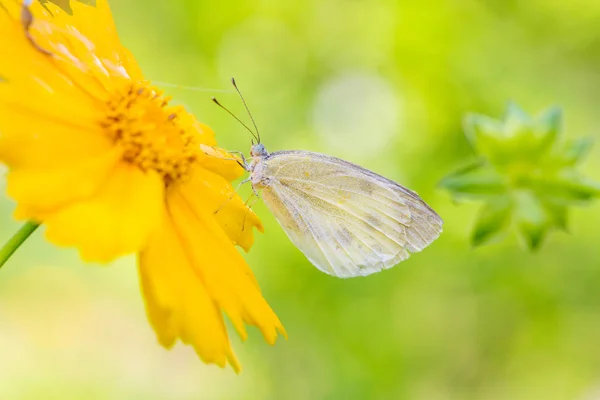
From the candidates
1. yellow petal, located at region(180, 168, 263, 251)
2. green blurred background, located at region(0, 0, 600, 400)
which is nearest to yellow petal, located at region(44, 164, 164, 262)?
yellow petal, located at region(180, 168, 263, 251)

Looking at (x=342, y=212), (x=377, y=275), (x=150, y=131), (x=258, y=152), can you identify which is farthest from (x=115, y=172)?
(x=377, y=275)

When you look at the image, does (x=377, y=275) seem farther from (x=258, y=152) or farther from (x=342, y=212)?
(x=258, y=152)

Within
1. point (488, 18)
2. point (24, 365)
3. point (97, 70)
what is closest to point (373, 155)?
point (488, 18)

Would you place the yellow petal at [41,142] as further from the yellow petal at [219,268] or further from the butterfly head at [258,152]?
the butterfly head at [258,152]

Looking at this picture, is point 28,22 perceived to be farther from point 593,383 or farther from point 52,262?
point 593,383

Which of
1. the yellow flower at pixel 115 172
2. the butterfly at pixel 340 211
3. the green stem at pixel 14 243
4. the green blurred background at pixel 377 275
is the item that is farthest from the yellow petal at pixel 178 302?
the green blurred background at pixel 377 275

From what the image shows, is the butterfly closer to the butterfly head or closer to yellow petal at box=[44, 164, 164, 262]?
the butterfly head
